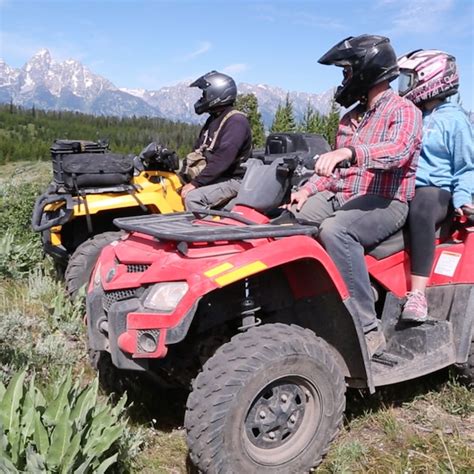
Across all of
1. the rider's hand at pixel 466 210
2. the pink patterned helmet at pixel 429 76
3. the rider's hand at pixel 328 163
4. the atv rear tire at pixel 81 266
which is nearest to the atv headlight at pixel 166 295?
the rider's hand at pixel 328 163

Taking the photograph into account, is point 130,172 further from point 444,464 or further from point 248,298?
point 444,464

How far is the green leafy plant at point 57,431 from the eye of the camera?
2492 millimetres

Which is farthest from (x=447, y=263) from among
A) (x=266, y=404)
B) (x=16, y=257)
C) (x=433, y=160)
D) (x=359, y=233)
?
(x=16, y=257)

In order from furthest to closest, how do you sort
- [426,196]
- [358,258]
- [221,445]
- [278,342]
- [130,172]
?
[130,172] → [426,196] → [358,258] → [278,342] → [221,445]

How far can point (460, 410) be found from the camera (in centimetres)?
385

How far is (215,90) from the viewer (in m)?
6.19

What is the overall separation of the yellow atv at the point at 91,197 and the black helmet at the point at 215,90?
0.64 meters

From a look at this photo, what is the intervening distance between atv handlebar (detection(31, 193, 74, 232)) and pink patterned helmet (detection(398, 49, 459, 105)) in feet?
10.7

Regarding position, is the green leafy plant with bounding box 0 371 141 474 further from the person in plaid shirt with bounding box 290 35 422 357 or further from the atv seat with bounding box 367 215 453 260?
the atv seat with bounding box 367 215 453 260

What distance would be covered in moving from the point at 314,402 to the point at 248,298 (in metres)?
0.63

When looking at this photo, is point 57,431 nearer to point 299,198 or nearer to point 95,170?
point 299,198

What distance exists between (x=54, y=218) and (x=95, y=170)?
0.61m

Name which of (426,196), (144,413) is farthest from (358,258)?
(144,413)

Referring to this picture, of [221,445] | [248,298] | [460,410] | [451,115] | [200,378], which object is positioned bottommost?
[460,410]
